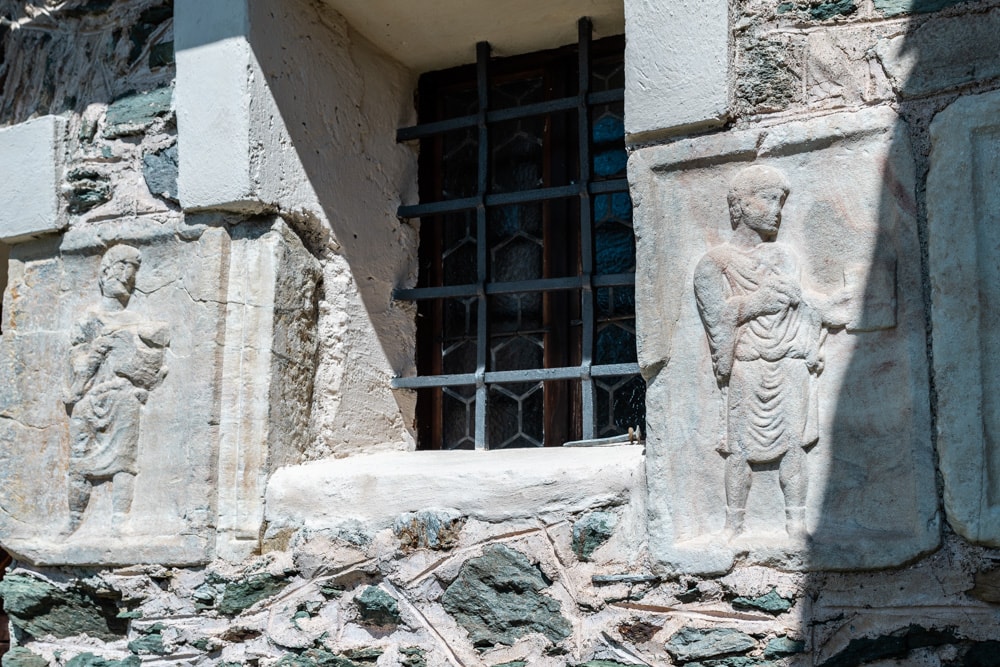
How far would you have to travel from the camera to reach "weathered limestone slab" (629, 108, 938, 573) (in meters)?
2.33

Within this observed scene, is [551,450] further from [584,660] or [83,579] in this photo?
[83,579]

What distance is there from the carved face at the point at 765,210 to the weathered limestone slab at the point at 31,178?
1.83 m

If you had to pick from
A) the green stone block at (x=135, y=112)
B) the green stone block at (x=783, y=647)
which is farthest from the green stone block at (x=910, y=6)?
the green stone block at (x=135, y=112)

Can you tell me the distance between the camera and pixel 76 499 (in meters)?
3.05

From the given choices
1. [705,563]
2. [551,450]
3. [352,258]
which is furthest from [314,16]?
[705,563]

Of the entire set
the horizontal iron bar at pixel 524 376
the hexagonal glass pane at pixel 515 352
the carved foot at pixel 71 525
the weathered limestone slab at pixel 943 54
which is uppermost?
the weathered limestone slab at pixel 943 54

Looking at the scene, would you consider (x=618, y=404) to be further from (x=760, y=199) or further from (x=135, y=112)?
(x=135, y=112)

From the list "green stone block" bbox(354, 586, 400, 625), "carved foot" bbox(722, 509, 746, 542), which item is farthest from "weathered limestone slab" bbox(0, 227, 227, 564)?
"carved foot" bbox(722, 509, 746, 542)

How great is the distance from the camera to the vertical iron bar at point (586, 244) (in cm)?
308

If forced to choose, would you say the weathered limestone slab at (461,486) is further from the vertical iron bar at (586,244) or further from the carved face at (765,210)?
the carved face at (765,210)

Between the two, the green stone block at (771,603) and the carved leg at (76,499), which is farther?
the carved leg at (76,499)

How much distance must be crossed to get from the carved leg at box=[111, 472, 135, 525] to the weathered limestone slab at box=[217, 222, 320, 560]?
0.25 metres

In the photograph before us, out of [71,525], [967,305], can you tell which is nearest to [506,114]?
[967,305]

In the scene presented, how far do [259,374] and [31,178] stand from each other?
902 mm
